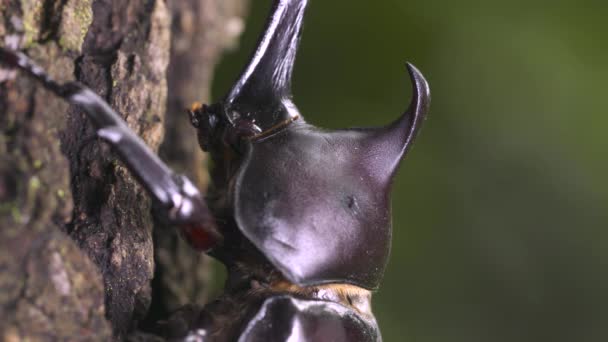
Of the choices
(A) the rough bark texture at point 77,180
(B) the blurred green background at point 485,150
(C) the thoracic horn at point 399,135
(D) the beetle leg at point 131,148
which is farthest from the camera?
(B) the blurred green background at point 485,150

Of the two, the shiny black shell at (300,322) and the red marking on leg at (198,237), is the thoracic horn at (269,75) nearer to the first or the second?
the red marking on leg at (198,237)

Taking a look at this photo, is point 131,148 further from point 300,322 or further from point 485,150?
point 485,150

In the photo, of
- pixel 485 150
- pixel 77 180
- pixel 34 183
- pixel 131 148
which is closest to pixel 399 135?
pixel 131 148

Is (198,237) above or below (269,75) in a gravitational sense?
below

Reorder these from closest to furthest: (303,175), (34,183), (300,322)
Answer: (34,183) < (300,322) < (303,175)

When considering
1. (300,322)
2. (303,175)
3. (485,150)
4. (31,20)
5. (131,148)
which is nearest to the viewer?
(131,148)

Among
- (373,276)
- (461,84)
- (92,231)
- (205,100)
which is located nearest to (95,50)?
(92,231)

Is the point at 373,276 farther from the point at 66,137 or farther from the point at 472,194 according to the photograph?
the point at 472,194

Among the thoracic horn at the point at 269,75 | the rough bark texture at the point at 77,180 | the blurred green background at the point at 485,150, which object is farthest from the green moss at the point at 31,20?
the blurred green background at the point at 485,150
